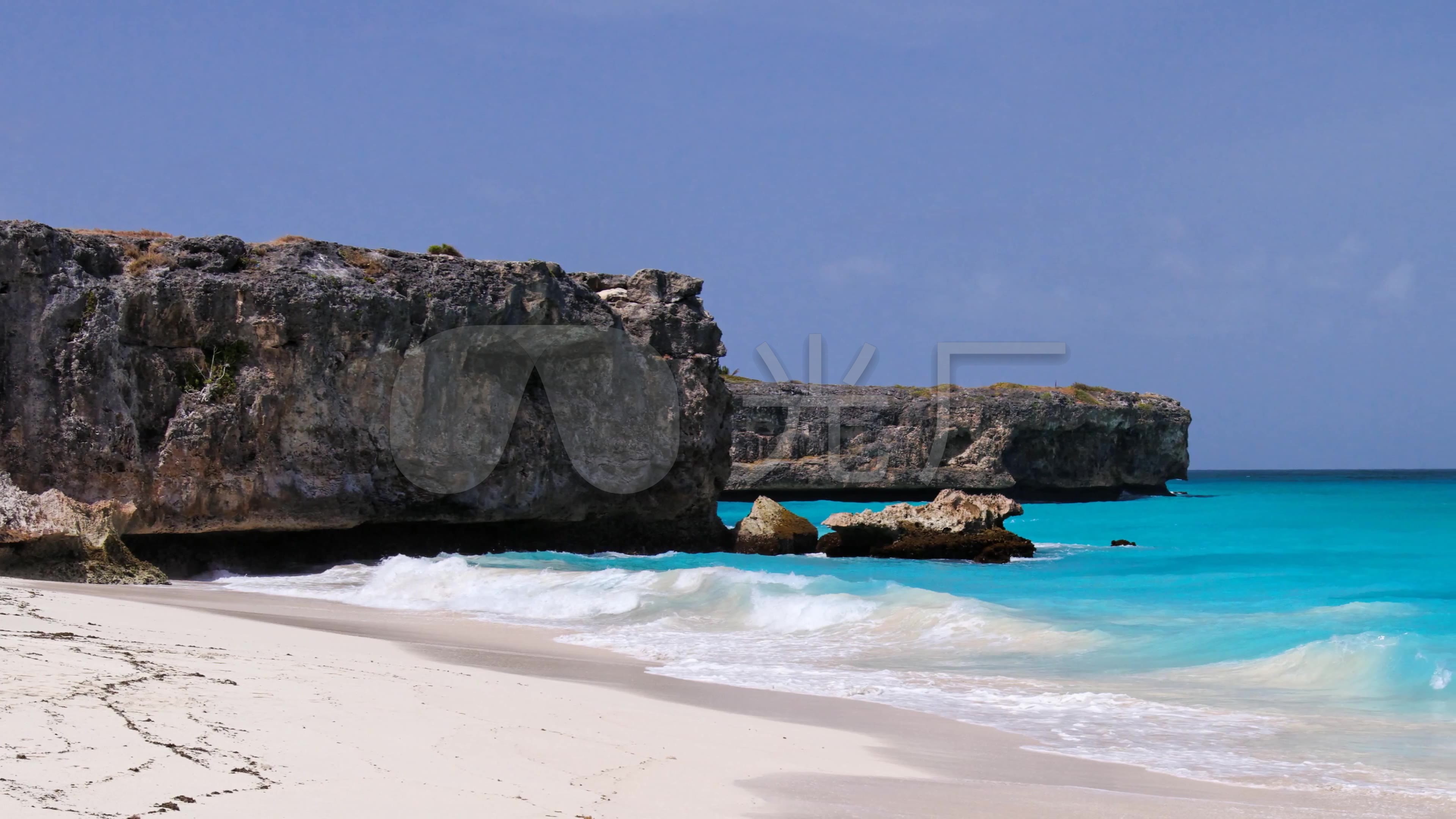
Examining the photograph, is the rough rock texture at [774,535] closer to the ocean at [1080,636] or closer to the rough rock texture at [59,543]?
the ocean at [1080,636]

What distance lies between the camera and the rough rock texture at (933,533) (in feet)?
68.5

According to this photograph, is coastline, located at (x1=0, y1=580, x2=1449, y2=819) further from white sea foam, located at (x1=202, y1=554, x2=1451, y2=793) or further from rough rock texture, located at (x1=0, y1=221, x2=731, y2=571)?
rough rock texture, located at (x1=0, y1=221, x2=731, y2=571)

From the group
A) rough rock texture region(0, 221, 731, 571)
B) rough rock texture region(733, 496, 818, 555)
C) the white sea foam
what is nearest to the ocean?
the white sea foam

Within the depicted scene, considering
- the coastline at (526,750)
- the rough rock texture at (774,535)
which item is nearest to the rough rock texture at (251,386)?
the rough rock texture at (774,535)

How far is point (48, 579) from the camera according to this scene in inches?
497

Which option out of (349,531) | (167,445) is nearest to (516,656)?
(167,445)

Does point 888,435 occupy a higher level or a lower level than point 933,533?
higher

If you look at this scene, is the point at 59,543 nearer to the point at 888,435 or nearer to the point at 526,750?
the point at 526,750

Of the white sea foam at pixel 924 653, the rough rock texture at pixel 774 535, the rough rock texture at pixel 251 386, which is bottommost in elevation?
the white sea foam at pixel 924 653

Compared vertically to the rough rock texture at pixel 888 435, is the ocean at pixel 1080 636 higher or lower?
lower

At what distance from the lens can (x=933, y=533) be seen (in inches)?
834

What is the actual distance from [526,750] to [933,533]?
669 inches

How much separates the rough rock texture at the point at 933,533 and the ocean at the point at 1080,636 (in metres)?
0.59

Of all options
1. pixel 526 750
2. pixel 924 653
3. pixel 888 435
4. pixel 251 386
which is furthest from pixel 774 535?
pixel 888 435
